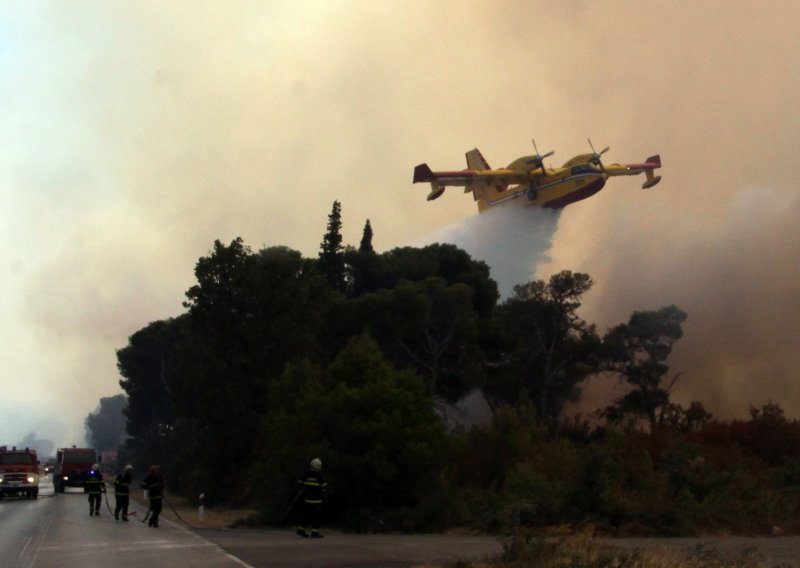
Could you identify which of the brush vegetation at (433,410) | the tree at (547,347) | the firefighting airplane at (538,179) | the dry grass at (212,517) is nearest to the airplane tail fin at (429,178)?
the firefighting airplane at (538,179)

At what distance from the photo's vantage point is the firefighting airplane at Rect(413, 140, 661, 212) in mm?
60062

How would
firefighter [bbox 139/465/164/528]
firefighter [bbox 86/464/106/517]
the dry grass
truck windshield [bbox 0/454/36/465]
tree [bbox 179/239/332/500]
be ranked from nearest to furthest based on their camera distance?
1. firefighter [bbox 139/465/164/528]
2. the dry grass
3. firefighter [bbox 86/464/106/517]
4. tree [bbox 179/239/332/500]
5. truck windshield [bbox 0/454/36/465]

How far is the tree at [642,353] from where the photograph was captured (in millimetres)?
62719

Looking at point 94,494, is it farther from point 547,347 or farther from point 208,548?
point 547,347

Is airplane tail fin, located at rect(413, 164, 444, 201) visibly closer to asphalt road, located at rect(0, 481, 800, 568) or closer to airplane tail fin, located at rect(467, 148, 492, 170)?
airplane tail fin, located at rect(467, 148, 492, 170)

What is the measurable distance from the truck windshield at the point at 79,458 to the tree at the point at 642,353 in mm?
30799

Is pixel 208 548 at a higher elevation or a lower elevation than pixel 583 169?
lower

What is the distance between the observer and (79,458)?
196ft

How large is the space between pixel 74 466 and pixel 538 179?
32213 mm

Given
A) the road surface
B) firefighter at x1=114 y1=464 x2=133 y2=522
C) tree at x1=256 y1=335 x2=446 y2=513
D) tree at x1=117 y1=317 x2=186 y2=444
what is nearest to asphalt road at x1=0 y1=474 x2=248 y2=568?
the road surface

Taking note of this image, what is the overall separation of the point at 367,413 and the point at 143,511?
14.3 m

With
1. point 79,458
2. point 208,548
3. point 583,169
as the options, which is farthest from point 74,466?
point 208,548

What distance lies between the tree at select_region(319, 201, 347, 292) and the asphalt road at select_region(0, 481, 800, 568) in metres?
46.2

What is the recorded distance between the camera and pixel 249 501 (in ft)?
145
